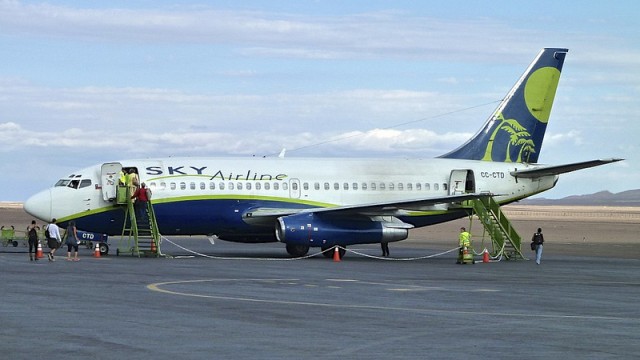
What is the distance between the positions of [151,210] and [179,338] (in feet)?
99.8

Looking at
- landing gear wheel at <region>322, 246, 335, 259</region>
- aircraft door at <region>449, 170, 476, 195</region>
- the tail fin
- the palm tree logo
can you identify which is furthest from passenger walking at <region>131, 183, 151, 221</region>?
the palm tree logo

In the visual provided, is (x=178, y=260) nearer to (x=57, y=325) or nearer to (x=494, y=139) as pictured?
(x=494, y=139)

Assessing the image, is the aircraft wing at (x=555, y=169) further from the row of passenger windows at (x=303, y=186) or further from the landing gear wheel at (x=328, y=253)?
the landing gear wheel at (x=328, y=253)

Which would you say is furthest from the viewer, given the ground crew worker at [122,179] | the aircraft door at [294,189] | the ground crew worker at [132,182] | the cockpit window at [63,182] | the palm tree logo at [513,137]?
the palm tree logo at [513,137]

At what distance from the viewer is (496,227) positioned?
5312 centimetres

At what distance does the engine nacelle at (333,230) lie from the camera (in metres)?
49.1

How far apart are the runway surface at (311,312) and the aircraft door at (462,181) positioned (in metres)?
12.4

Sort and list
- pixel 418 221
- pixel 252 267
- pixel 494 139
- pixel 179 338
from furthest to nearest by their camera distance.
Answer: pixel 494 139, pixel 418 221, pixel 252 267, pixel 179 338

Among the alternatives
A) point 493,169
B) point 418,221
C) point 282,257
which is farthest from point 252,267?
point 493,169

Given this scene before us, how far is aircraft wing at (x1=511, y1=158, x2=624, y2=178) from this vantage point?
50.5 metres

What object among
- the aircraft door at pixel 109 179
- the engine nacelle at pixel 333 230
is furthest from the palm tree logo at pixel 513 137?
the aircraft door at pixel 109 179

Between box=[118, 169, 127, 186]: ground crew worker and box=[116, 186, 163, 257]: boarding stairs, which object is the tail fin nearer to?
box=[116, 186, 163, 257]: boarding stairs

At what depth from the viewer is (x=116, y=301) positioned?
87.8ft

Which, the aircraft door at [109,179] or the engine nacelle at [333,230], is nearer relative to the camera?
the engine nacelle at [333,230]
